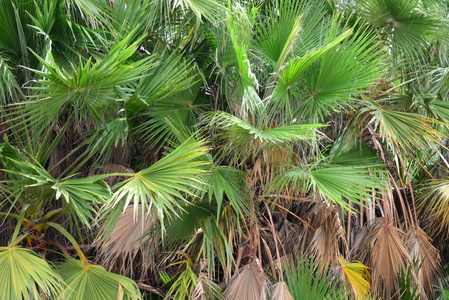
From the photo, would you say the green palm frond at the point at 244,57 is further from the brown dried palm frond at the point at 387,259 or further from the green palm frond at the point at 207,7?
the brown dried palm frond at the point at 387,259

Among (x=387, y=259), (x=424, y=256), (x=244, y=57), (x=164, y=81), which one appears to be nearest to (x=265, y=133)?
(x=244, y=57)

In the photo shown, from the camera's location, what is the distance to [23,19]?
3322 mm

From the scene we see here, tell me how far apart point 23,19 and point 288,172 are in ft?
6.59

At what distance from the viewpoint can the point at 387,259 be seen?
392cm

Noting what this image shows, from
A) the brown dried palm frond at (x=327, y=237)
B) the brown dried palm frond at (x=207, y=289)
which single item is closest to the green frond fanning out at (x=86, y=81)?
the brown dried palm frond at (x=207, y=289)

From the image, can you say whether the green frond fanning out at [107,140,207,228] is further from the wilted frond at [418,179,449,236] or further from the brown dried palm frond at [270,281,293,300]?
the wilted frond at [418,179,449,236]

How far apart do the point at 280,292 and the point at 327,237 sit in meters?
0.70

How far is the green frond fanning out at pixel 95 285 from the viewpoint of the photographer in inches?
116

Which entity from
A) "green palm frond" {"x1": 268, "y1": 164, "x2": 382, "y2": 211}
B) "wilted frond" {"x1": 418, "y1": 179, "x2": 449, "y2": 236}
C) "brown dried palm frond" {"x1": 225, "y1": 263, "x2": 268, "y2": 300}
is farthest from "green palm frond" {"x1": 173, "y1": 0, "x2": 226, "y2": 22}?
"wilted frond" {"x1": 418, "y1": 179, "x2": 449, "y2": 236}

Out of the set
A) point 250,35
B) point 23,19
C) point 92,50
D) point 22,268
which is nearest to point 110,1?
point 92,50

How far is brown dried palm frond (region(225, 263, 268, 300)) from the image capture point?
11.0ft

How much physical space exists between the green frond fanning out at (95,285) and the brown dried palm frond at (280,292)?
35.2 inches

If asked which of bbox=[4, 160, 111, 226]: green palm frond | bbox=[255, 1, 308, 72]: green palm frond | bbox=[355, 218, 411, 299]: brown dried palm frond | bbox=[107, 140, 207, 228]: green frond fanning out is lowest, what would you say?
bbox=[355, 218, 411, 299]: brown dried palm frond

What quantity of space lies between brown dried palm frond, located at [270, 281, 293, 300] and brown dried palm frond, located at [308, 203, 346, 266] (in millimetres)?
484
